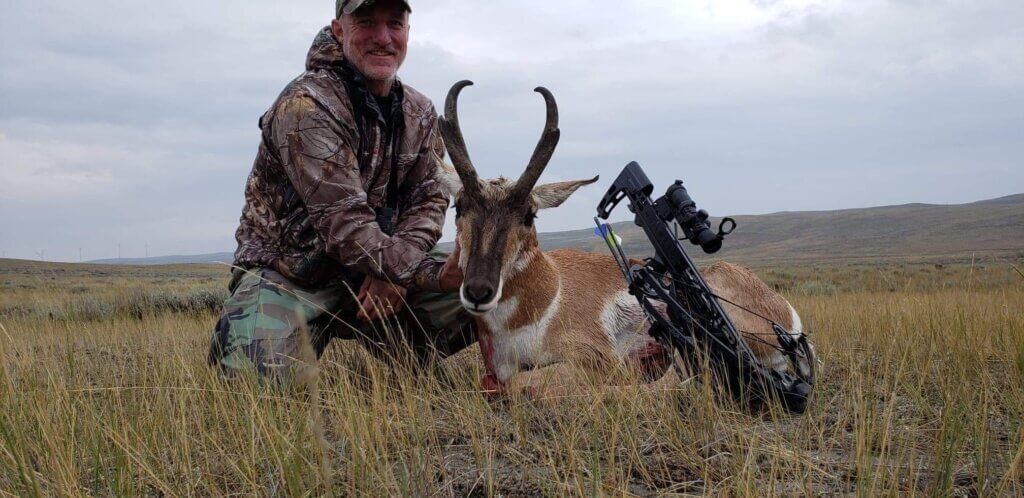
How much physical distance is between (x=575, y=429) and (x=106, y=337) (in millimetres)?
6967

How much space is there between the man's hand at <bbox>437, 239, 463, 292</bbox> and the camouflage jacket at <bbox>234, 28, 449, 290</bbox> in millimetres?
67

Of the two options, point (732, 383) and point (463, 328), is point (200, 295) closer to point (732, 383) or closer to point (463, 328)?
point (463, 328)

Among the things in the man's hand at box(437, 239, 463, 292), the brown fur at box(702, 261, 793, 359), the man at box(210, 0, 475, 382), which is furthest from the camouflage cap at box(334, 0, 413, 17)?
the brown fur at box(702, 261, 793, 359)

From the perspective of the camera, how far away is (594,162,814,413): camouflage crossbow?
4.14 meters

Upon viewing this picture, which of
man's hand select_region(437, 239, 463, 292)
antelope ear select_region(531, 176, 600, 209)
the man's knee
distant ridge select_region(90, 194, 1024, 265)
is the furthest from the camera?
distant ridge select_region(90, 194, 1024, 265)

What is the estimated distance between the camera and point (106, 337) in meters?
8.10

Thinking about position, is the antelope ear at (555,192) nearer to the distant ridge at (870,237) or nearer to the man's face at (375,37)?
the man's face at (375,37)

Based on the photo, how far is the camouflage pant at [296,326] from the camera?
15.6 ft

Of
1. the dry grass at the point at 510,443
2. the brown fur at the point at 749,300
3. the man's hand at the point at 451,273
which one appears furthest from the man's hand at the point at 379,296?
the brown fur at the point at 749,300

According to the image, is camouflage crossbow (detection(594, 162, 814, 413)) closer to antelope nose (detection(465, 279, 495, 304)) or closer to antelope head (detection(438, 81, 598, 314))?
antelope head (detection(438, 81, 598, 314))

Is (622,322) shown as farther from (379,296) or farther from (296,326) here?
(296,326)

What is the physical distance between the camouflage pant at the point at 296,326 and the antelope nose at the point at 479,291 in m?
0.51

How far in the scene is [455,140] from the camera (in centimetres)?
488

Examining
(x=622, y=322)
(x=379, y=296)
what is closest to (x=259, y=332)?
(x=379, y=296)
